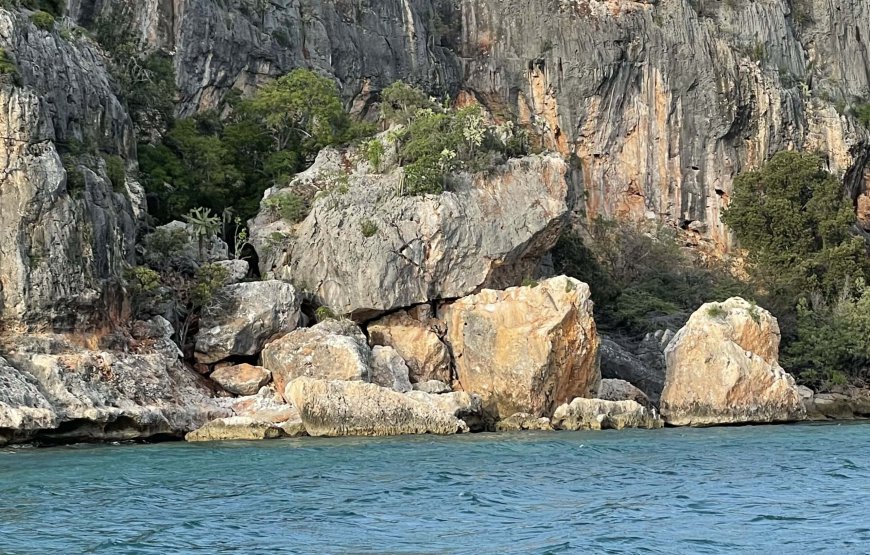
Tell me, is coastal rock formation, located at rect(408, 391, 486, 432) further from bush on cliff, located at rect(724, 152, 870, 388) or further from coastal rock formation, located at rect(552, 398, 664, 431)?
bush on cliff, located at rect(724, 152, 870, 388)

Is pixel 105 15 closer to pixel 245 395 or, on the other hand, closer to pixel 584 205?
pixel 245 395

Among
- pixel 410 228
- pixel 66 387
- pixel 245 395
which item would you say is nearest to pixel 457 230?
pixel 410 228

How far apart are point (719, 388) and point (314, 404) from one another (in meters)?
Answer: 12.4

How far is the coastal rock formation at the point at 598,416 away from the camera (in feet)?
105

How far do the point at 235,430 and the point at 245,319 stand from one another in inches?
207

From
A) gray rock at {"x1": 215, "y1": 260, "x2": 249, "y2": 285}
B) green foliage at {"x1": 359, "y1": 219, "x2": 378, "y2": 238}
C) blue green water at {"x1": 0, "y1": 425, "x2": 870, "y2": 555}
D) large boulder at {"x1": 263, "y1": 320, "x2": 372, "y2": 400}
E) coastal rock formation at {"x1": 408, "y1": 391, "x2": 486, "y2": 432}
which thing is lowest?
blue green water at {"x1": 0, "y1": 425, "x2": 870, "y2": 555}

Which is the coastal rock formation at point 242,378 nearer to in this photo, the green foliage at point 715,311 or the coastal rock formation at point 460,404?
the coastal rock formation at point 460,404

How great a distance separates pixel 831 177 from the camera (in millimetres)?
49625

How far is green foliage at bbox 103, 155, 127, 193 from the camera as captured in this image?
111 ft

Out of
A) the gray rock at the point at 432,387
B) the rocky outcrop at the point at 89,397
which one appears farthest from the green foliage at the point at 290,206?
the rocky outcrop at the point at 89,397

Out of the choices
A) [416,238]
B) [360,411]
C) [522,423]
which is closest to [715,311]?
[522,423]

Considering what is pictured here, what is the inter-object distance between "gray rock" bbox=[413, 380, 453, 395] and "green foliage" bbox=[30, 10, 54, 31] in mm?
15001

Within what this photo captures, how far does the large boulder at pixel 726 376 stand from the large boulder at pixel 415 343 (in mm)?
6935

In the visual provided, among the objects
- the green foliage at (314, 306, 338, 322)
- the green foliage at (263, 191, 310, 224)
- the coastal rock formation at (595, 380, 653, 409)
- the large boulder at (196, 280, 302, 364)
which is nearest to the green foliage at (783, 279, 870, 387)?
the coastal rock formation at (595, 380, 653, 409)
